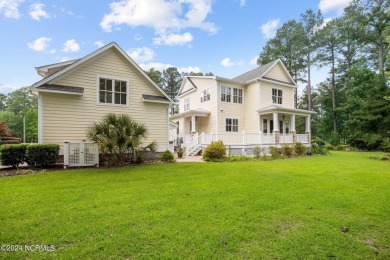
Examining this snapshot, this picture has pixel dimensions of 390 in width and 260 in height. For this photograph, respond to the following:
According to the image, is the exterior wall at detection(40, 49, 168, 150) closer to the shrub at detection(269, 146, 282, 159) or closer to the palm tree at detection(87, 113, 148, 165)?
the palm tree at detection(87, 113, 148, 165)

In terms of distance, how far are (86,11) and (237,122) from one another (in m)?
15.0

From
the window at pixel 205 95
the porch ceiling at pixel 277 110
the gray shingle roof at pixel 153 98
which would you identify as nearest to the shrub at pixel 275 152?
the porch ceiling at pixel 277 110

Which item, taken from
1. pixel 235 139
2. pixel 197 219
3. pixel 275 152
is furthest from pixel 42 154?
pixel 275 152

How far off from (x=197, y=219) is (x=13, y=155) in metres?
9.39

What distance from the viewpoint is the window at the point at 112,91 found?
11.2 m

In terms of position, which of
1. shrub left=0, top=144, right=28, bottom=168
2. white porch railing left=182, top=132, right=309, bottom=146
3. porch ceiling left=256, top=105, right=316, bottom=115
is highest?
porch ceiling left=256, top=105, right=316, bottom=115

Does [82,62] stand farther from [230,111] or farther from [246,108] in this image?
[246,108]

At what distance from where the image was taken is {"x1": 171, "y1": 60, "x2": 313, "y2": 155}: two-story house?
18.0 metres

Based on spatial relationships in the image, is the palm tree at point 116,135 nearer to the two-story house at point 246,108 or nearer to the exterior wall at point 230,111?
the two-story house at point 246,108

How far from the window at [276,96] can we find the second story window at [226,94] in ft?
14.9

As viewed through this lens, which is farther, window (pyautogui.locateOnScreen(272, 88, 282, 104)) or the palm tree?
window (pyautogui.locateOnScreen(272, 88, 282, 104))

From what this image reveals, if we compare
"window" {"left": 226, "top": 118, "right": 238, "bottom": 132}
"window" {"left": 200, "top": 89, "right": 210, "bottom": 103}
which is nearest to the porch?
"window" {"left": 226, "top": 118, "right": 238, "bottom": 132}

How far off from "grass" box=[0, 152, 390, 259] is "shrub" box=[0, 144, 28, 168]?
3046mm

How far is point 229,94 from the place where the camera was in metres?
19.1
